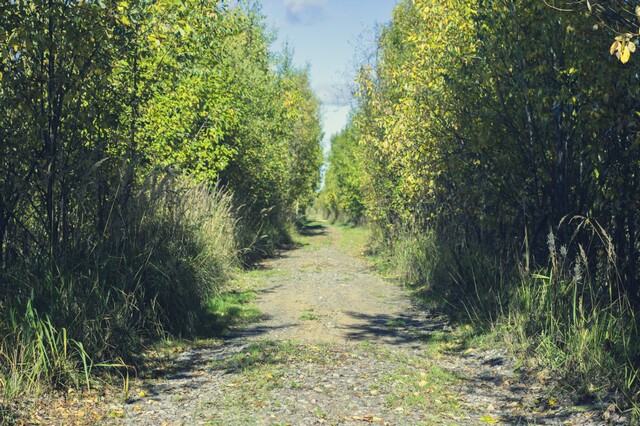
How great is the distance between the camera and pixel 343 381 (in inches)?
285

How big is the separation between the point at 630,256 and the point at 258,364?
16.2ft

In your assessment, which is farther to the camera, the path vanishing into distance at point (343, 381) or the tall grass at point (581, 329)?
the tall grass at point (581, 329)

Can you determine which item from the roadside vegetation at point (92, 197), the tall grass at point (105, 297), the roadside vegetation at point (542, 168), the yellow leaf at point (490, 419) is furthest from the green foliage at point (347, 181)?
the yellow leaf at point (490, 419)

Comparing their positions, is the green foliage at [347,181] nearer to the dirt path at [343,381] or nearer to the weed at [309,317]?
the weed at [309,317]

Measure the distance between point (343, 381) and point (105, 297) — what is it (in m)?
3.02

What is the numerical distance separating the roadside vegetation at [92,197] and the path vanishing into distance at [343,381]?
31.1 inches

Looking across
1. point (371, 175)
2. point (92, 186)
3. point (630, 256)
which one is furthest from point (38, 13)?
point (371, 175)

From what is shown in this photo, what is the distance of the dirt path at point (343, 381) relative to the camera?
6.16 meters

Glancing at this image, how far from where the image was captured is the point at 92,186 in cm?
852

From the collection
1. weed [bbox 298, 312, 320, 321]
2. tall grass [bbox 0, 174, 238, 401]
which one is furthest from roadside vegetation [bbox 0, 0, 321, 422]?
weed [bbox 298, 312, 320, 321]

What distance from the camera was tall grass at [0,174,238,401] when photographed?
6.26 m

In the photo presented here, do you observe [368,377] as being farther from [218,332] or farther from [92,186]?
[92,186]

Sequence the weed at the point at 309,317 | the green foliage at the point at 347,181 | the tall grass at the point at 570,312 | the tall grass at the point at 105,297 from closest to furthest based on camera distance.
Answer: the tall grass at the point at 105,297 < the tall grass at the point at 570,312 < the weed at the point at 309,317 < the green foliage at the point at 347,181

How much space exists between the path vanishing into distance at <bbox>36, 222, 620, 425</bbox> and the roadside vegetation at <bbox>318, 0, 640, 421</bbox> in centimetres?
54
